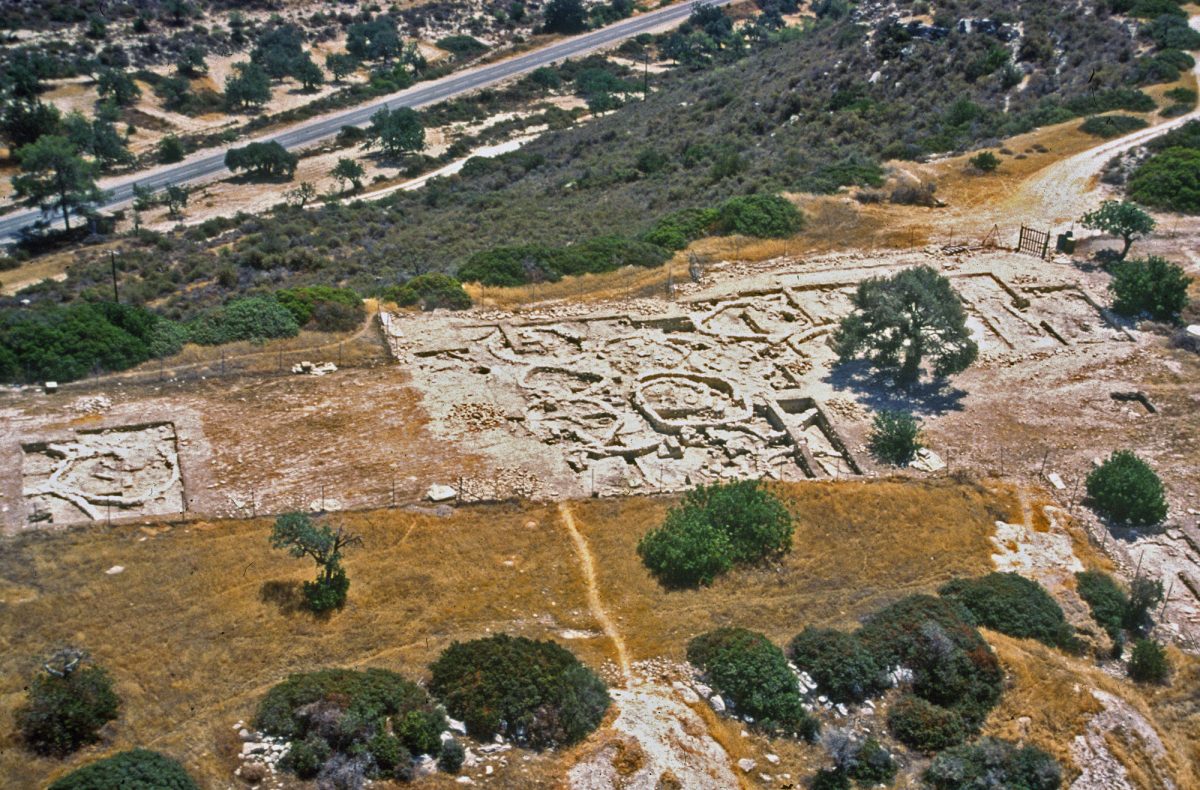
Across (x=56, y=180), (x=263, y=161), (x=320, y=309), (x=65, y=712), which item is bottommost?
(x=263, y=161)

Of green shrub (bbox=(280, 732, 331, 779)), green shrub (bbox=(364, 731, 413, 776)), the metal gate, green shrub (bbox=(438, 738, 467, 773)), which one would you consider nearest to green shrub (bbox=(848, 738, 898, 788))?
green shrub (bbox=(438, 738, 467, 773))

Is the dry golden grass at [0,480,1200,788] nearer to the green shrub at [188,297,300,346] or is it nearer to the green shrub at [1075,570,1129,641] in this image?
the green shrub at [1075,570,1129,641]

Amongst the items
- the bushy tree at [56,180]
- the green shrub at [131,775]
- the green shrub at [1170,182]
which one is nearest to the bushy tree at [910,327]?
the green shrub at [1170,182]

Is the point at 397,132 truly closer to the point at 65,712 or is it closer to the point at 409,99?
the point at 409,99

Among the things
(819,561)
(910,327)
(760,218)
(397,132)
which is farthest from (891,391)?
(397,132)

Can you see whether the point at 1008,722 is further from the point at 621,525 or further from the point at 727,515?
the point at 621,525
